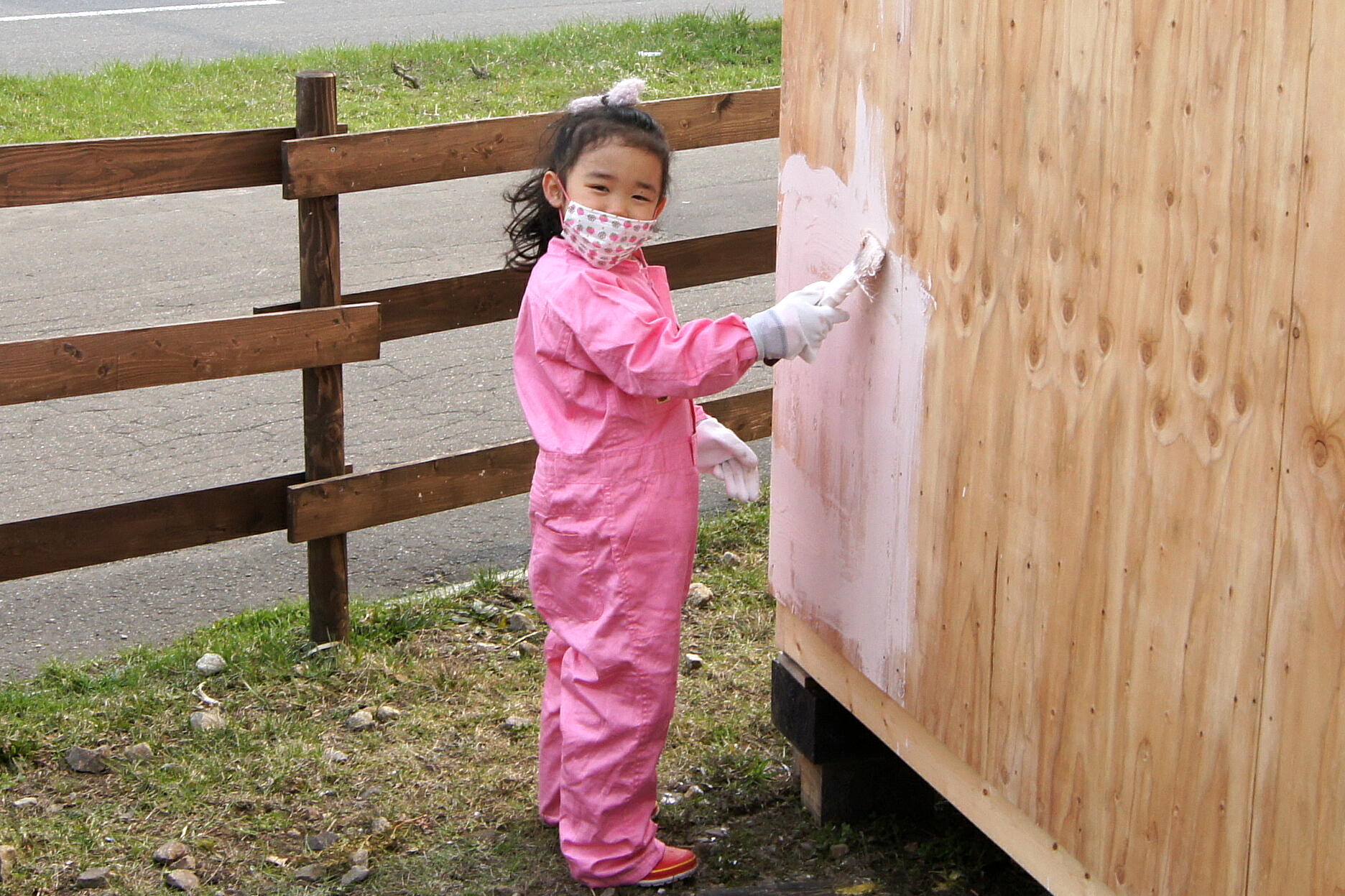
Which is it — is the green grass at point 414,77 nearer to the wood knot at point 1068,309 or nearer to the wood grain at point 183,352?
the wood grain at point 183,352

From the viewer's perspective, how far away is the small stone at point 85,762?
131 inches

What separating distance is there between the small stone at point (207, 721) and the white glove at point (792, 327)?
5.71ft

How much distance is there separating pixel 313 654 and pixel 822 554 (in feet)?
5.23

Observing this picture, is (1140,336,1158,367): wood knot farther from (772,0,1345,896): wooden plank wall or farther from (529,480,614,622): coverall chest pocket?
(529,480,614,622): coverall chest pocket

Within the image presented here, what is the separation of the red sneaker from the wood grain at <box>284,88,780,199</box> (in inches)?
61.6

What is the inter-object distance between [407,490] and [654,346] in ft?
5.06

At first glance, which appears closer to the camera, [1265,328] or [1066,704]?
[1265,328]

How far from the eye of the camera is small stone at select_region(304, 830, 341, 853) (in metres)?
3.07

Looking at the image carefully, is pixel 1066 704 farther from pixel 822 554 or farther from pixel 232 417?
pixel 232 417

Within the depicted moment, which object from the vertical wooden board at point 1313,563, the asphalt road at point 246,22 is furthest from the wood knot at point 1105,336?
the asphalt road at point 246,22

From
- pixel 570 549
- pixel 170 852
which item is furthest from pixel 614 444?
pixel 170 852

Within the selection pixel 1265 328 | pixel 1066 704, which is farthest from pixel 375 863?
pixel 1265 328

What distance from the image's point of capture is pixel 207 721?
139 inches

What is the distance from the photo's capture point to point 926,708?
2.55m
